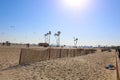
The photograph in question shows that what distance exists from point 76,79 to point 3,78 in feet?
12.9

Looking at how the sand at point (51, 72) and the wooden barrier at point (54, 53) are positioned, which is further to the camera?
the wooden barrier at point (54, 53)

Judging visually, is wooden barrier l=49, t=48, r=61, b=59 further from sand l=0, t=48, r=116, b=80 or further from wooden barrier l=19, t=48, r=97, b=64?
sand l=0, t=48, r=116, b=80

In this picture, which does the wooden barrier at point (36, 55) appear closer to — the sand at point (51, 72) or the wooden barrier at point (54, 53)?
the wooden barrier at point (54, 53)

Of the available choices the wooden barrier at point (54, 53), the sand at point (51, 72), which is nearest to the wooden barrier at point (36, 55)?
the wooden barrier at point (54, 53)

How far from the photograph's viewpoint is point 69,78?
376 inches

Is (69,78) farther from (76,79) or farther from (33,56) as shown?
(33,56)

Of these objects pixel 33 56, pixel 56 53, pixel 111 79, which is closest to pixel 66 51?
pixel 56 53

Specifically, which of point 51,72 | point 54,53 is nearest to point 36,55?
point 54,53

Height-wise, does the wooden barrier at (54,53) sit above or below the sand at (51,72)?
above

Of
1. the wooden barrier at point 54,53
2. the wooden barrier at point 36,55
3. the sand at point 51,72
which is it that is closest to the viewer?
the sand at point 51,72

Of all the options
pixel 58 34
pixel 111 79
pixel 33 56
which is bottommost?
pixel 111 79

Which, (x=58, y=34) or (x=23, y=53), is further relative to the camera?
(x=58, y=34)

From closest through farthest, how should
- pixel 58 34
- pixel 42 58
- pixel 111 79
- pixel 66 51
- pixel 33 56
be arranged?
pixel 111 79, pixel 33 56, pixel 42 58, pixel 66 51, pixel 58 34

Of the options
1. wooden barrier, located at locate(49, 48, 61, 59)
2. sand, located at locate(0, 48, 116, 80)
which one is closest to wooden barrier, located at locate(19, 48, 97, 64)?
wooden barrier, located at locate(49, 48, 61, 59)
